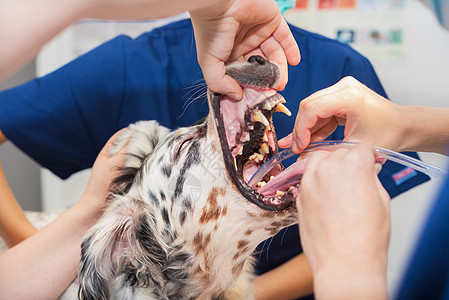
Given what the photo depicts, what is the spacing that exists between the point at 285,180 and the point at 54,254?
0.65m

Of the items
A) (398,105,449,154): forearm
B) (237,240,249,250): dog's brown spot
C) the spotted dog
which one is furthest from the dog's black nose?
(237,240,249,250): dog's brown spot

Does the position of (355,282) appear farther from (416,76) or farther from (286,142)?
(416,76)

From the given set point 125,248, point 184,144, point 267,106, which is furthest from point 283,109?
point 125,248

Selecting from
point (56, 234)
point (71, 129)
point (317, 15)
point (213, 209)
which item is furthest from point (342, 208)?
point (317, 15)

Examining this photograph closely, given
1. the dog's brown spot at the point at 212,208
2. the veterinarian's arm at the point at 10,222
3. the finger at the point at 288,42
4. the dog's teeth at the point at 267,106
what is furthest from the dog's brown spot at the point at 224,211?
the veterinarian's arm at the point at 10,222

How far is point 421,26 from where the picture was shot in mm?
1475

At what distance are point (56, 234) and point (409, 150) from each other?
35.4 inches

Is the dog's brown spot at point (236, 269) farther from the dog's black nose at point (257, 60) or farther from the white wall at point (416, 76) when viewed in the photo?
the dog's black nose at point (257, 60)

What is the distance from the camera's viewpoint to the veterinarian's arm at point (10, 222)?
1.38m

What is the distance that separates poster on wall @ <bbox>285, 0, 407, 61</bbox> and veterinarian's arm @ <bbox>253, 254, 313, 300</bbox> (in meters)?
0.76

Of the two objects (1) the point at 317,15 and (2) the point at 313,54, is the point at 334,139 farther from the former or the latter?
(1) the point at 317,15

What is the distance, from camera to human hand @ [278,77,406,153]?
2.95 feet

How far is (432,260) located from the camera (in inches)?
17.9

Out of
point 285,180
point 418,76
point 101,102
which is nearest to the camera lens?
point 285,180
